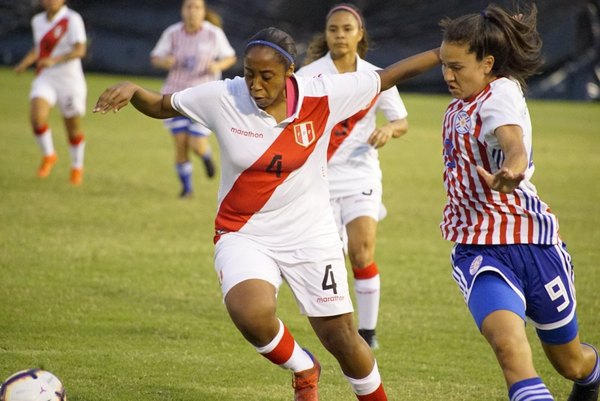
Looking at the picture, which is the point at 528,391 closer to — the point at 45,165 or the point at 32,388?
the point at 32,388

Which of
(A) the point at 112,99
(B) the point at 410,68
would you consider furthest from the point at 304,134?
(A) the point at 112,99

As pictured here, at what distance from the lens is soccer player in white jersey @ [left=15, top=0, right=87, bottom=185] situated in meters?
14.2

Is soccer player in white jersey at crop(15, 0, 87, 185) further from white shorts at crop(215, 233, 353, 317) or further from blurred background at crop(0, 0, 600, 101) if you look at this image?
blurred background at crop(0, 0, 600, 101)

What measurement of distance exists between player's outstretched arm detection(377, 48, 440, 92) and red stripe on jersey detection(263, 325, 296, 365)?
1.39 meters

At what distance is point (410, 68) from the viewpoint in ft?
17.8

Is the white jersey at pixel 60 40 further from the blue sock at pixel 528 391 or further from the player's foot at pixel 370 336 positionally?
the blue sock at pixel 528 391

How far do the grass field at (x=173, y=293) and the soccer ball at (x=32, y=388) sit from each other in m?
0.91

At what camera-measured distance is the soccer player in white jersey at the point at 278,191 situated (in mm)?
5141

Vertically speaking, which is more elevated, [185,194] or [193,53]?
[193,53]

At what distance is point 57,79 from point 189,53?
1916mm

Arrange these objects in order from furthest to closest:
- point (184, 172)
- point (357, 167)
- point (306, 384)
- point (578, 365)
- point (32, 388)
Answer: point (184, 172) → point (357, 167) → point (306, 384) → point (578, 365) → point (32, 388)

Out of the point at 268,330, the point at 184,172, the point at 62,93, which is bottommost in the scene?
the point at 184,172

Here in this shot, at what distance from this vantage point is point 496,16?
4.94 m

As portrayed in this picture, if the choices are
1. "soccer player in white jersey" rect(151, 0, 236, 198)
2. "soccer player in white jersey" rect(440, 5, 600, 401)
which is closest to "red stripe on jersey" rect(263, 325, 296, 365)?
"soccer player in white jersey" rect(440, 5, 600, 401)
